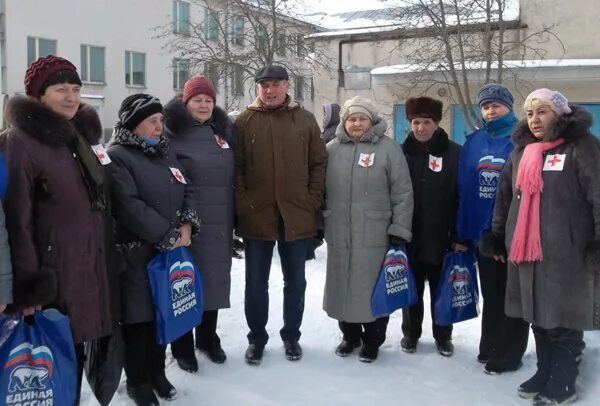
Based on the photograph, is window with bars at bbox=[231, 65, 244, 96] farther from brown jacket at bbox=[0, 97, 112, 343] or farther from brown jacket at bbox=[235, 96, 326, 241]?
brown jacket at bbox=[0, 97, 112, 343]

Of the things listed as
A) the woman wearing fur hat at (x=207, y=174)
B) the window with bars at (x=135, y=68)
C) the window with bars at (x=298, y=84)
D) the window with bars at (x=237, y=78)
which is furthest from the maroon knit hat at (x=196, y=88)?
the window with bars at (x=135, y=68)

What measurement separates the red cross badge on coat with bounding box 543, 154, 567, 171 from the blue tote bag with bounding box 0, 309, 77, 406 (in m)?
2.77

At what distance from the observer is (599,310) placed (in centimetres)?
352

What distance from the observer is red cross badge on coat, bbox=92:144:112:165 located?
331cm

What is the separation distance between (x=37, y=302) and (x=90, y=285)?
1.13 feet

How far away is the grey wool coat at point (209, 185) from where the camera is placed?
159 inches

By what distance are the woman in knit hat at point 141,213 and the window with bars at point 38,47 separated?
2375 centimetres

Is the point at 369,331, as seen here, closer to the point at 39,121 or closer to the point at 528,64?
the point at 39,121

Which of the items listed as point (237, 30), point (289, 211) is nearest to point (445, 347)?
point (289, 211)

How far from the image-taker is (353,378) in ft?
13.9

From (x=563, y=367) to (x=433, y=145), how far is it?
174cm

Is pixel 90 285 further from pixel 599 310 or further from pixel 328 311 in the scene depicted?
pixel 599 310

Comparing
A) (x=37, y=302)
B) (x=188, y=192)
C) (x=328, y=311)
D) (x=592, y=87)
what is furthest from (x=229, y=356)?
(x=592, y=87)

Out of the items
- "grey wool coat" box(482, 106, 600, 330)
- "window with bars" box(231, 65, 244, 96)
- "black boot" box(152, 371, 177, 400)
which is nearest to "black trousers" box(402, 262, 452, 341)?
"grey wool coat" box(482, 106, 600, 330)
